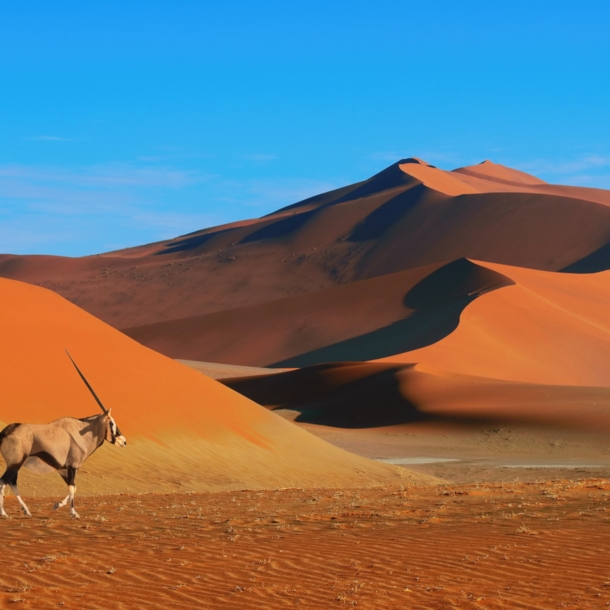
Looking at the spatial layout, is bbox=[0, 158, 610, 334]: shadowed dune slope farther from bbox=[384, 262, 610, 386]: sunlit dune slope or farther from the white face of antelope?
the white face of antelope

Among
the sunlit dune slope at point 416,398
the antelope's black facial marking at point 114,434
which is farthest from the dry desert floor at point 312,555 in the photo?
the sunlit dune slope at point 416,398

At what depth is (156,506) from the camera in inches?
477

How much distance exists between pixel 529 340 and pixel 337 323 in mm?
16801

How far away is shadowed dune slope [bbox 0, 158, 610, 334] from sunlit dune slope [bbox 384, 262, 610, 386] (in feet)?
85.5

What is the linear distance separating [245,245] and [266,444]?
333 ft

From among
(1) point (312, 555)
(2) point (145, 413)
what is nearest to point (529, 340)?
(2) point (145, 413)

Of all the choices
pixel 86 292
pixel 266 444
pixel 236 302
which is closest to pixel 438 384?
pixel 266 444

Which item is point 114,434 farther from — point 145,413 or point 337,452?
point 337,452

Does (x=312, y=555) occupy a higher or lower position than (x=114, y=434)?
lower

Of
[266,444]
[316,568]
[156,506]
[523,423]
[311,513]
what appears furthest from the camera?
[523,423]

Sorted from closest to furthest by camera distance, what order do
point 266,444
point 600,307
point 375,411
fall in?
point 266,444 → point 375,411 → point 600,307

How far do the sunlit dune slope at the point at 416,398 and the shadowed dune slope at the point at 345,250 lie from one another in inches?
1606

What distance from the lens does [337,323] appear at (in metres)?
66.1

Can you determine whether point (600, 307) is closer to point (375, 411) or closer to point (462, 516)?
point (375, 411)
